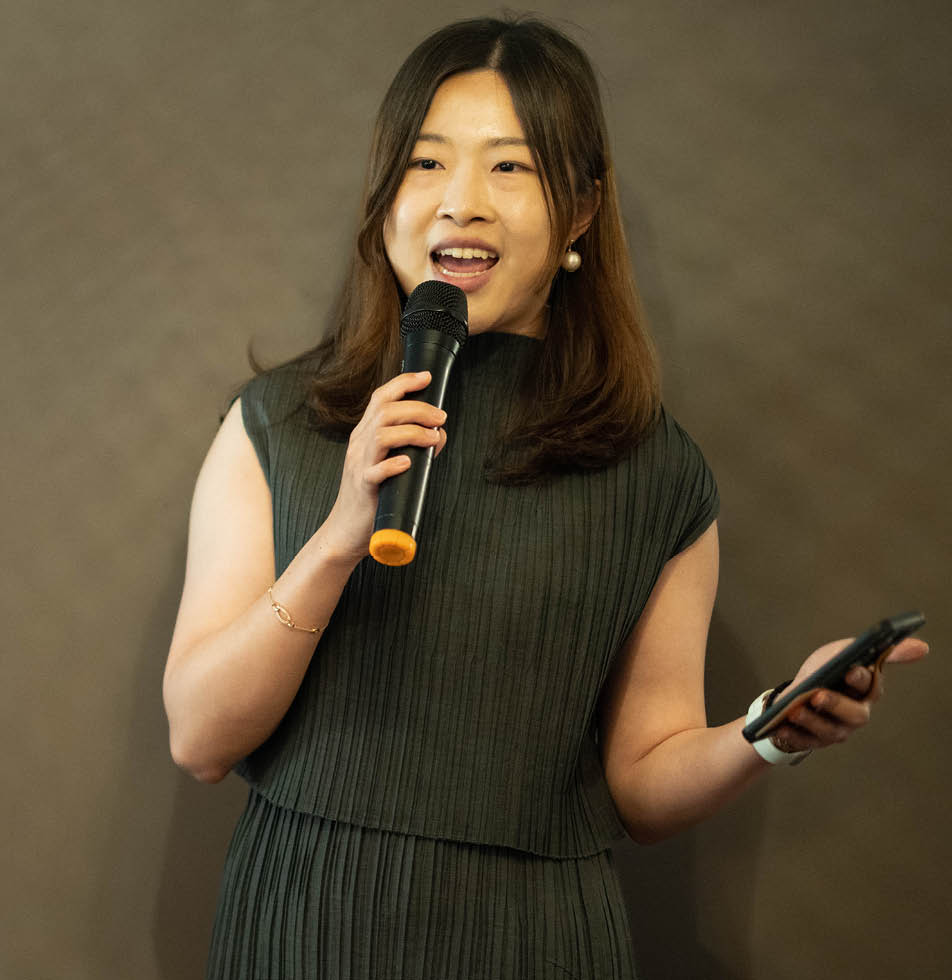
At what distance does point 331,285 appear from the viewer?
60.4 inches

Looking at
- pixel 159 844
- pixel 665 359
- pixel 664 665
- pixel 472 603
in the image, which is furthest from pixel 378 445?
pixel 159 844

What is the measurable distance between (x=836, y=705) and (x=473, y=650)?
1.18 feet

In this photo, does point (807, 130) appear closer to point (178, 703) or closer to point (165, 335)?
point (165, 335)

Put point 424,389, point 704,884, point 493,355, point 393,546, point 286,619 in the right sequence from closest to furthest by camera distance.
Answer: point 393,546
point 424,389
point 286,619
point 493,355
point 704,884

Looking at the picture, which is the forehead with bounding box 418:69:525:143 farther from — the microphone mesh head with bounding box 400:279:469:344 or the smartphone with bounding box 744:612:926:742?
the smartphone with bounding box 744:612:926:742

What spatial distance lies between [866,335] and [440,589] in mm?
703

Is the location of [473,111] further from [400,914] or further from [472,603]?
[400,914]

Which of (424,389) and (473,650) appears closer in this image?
(424,389)

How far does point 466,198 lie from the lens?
1110mm

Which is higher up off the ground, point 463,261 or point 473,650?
point 463,261

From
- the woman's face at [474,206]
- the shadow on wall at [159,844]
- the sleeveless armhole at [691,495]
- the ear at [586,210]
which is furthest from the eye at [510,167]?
the shadow on wall at [159,844]

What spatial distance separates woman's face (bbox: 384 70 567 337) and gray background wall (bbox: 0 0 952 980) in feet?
1.29

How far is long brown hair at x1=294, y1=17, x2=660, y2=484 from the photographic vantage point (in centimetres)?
116

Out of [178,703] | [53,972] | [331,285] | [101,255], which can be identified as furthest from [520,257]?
[53,972]
